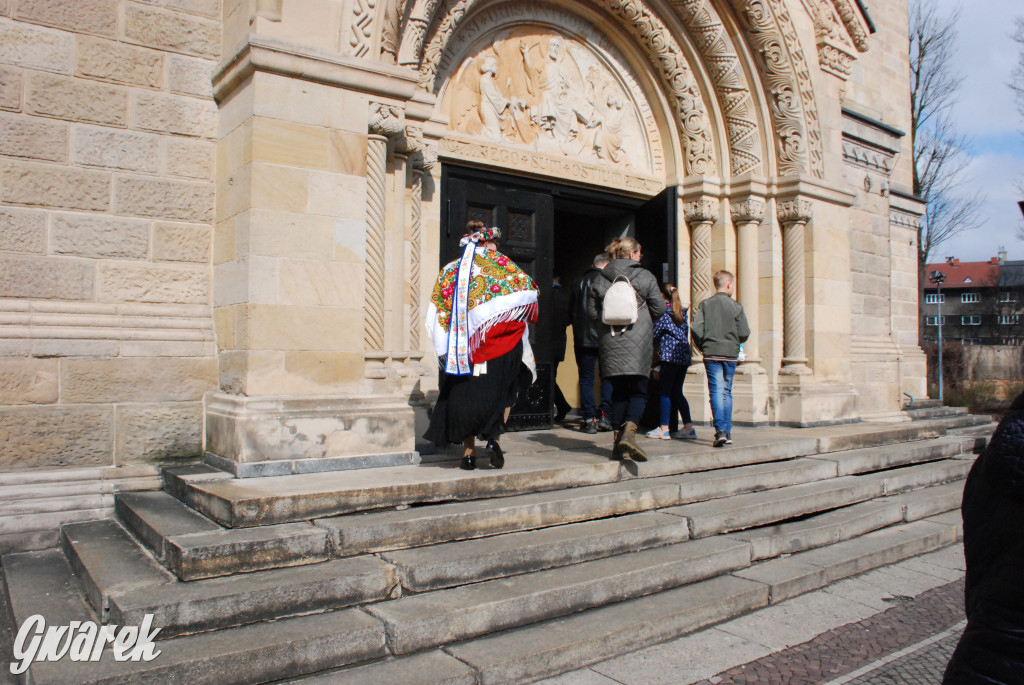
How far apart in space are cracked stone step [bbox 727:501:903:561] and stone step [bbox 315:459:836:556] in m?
0.42

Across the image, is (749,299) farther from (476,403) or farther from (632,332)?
(476,403)

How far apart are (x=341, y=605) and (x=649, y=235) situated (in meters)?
6.79

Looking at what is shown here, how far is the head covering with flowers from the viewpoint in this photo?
16.7 ft

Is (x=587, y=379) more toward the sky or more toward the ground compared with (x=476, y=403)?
more toward the sky

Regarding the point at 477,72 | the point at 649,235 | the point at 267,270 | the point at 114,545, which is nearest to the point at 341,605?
the point at 114,545

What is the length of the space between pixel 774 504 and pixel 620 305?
1791 millimetres

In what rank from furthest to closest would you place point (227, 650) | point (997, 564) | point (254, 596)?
1. point (254, 596)
2. point (227, 650)
3. point (997, 564)

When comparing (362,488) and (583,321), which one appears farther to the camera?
(583,321)

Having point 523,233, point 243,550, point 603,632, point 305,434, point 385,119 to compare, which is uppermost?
point 385,119

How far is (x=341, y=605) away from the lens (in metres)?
3.48

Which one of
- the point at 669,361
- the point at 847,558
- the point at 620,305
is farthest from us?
the point at 669,361

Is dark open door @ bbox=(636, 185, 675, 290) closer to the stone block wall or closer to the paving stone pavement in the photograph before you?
the paving stone pavement

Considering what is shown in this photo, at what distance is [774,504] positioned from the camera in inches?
217

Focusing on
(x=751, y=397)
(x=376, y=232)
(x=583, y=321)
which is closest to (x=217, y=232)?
(x=376, y=232)
